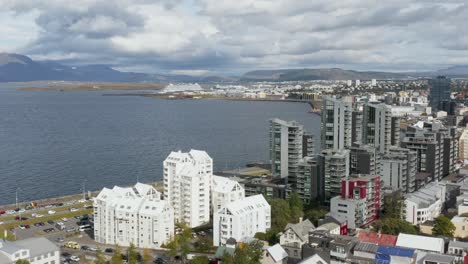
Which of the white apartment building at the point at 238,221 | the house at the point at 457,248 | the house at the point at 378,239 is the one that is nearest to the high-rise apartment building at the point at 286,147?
the white apartment building at the point at 238,221

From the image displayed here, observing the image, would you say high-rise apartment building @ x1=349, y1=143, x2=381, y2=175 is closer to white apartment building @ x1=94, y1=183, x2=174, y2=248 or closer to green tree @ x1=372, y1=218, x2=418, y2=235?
green tree @ x1=372, y1=218, x2=418, y2=235

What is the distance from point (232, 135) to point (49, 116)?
Answer: 21.3 meters

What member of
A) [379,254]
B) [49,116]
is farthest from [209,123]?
[379,254]

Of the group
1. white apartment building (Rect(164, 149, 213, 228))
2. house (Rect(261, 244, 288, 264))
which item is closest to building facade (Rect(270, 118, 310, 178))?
white apartment building (Rect(164, 149, 213, 228))

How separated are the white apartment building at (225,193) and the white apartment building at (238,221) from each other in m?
1.52

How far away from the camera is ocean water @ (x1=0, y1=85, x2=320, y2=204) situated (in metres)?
20.9

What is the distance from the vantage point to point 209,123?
4344 cm

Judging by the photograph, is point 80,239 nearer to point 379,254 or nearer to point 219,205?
point 219,205

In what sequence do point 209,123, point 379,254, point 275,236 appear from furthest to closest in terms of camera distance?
1. point 209,123
2. point 275,236
3. point 379,254

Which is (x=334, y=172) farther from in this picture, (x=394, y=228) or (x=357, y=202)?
(x=394, y=228)

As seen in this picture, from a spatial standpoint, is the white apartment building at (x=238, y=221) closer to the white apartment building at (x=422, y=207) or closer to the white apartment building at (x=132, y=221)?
the white apartment building at (x=132, y=221)

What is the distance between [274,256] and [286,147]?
7.64m

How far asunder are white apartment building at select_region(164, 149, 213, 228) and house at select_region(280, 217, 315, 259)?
11.6 ft

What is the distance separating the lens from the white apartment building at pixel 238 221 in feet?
40.2
